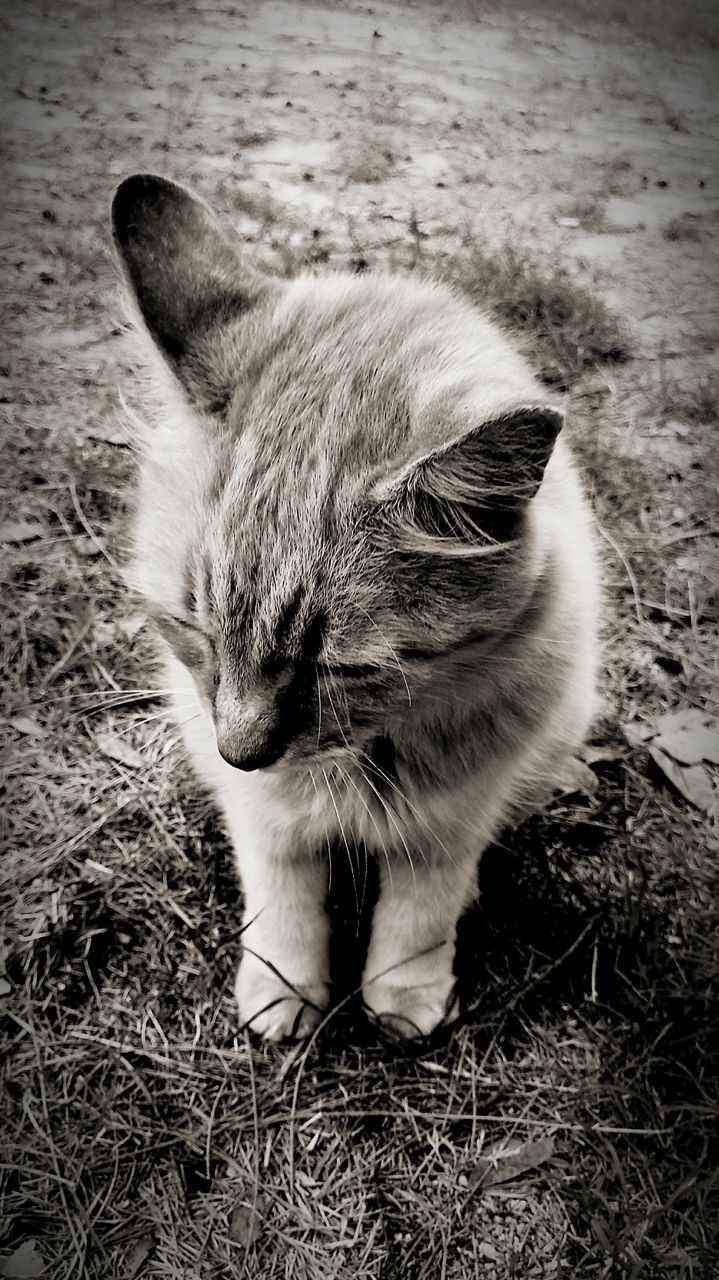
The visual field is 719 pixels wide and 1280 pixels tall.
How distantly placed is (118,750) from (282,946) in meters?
0.63

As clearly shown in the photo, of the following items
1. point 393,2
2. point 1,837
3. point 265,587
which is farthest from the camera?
point 393,2

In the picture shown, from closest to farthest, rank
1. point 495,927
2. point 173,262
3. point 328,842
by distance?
1. point 173,262
2. point 328,842
3. point 495,927

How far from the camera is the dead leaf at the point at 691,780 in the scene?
194 centimetres

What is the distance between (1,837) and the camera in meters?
1.79

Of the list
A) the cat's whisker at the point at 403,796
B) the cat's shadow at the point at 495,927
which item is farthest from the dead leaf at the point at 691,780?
the cat's whisker at the point at 403,796

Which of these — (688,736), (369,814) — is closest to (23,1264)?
(369,814)

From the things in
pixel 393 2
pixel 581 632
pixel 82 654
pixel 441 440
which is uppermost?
pixel 393 2

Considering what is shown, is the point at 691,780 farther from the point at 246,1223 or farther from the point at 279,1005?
the point at 246,1223

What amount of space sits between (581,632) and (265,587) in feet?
2.04

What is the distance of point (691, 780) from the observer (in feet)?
6.47

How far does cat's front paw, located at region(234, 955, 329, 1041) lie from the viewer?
159 centimetres

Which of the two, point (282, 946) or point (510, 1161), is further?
point (282, 946)

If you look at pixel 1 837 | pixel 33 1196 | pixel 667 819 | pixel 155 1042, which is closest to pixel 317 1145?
pixel 155 1042

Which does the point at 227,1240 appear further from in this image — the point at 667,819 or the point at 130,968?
the point at 667,819
